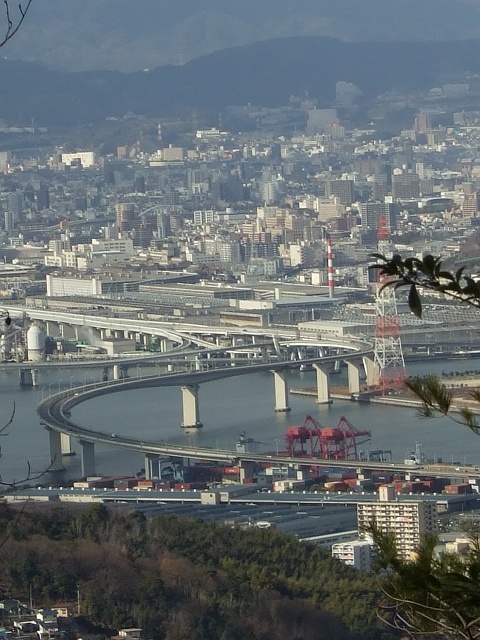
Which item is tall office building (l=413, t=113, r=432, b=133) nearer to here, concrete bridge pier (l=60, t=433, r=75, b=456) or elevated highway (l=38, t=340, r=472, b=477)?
elevated highway (l=38, t=340, r=472, b=477)

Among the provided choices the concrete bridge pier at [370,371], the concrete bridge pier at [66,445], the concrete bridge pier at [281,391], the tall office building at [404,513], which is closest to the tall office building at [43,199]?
the concrete bridge pier at [370,371]

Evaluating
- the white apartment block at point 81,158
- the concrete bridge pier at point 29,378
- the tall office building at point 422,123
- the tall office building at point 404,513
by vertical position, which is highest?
the tall office building at point 422,123

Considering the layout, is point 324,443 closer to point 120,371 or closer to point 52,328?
point 120,371

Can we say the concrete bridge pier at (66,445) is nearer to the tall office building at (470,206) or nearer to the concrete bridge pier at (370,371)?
the concrete bridge pier at (370,371)

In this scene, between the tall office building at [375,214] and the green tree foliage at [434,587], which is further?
the tall office building at [375,214]

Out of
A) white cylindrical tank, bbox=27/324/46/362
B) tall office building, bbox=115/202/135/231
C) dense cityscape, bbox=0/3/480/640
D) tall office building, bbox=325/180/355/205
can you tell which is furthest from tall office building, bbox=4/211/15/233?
white cylindrical tank, bbox=27/324/46/362

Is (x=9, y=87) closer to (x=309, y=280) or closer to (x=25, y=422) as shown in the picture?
(x=309, y=280)

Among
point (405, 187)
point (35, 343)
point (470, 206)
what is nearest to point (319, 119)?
point (405, 187)
